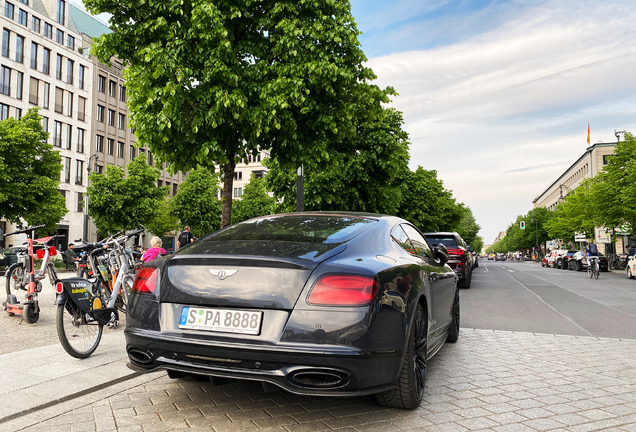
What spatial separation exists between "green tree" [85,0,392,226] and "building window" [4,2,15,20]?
39082mm

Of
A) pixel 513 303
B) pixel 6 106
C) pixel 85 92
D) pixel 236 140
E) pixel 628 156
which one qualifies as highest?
pixel 85 92

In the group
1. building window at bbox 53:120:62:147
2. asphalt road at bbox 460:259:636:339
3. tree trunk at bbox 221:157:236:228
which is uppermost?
building window at bbox 53:120:62:147

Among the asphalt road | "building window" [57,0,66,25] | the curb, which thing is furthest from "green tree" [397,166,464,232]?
"building window" [57,0,66,25]

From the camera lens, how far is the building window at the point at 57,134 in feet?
150

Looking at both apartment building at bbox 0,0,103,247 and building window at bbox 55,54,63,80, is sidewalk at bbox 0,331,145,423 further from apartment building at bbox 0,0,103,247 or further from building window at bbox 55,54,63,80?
building window at bbox 55,54,63,80

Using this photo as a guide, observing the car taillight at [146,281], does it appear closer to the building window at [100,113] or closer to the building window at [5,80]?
the building window at [5,80]

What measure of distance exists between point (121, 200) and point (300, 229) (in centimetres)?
3560

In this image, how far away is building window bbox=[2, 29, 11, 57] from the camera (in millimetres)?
40656

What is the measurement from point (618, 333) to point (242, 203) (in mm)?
54337

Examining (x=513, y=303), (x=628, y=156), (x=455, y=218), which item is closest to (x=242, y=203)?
(x=455, y=218)

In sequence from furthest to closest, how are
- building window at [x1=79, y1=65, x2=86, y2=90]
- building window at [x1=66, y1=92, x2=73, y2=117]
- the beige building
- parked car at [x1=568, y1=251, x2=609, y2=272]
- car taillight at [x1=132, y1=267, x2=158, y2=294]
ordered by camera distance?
the beige building
building window at [x1=79, y1=65, x2=86, y2=90]
building window at [x1=66, y1=92, x2=73, y2=117]
parked car at [x1=568, y1=251, x2=609, y2=272]
car taillight at [x1=132, y1=267, x2=158, y2=294]

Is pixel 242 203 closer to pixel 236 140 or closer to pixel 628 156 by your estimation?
pixel 628 156

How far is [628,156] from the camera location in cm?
3462

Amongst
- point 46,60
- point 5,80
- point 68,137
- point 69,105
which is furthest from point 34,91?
point 68,137
